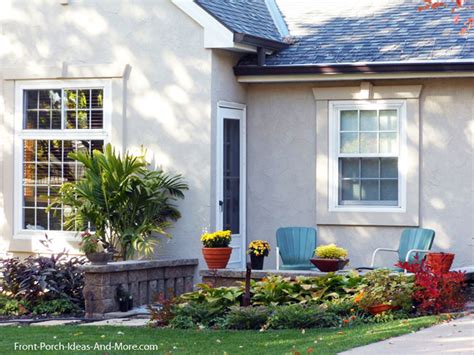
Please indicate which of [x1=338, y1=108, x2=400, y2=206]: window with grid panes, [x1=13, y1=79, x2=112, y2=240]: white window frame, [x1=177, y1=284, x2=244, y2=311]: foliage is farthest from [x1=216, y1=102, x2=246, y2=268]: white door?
[x1=177, y1=284, x2=244, y2=311]: foliage

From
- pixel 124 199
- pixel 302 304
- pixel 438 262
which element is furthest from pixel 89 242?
pixel 438 262

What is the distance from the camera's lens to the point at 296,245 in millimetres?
13312

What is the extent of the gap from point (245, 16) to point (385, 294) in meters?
5.61

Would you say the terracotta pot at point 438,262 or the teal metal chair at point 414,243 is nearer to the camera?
the terracotta pot at point 438,262

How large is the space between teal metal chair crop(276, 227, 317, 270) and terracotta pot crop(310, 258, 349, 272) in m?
1.21

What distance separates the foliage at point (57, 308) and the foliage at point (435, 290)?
430 cm

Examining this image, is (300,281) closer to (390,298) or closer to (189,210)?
(390,298)

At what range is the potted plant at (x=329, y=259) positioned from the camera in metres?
11.9

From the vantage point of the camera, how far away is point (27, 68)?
14227 mm

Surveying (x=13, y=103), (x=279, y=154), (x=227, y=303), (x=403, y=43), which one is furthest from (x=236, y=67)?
(x=227, y=303)

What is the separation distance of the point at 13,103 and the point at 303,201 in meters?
4.43

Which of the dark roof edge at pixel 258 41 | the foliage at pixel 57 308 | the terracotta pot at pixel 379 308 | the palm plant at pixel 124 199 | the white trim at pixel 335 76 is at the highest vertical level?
the dark roof edge at pixel 258 41

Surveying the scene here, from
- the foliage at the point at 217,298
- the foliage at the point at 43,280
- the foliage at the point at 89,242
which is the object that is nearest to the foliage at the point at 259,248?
the foliage at the point at 217,298

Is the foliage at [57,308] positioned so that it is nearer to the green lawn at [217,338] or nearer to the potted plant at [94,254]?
the potted plant at [94,254]
